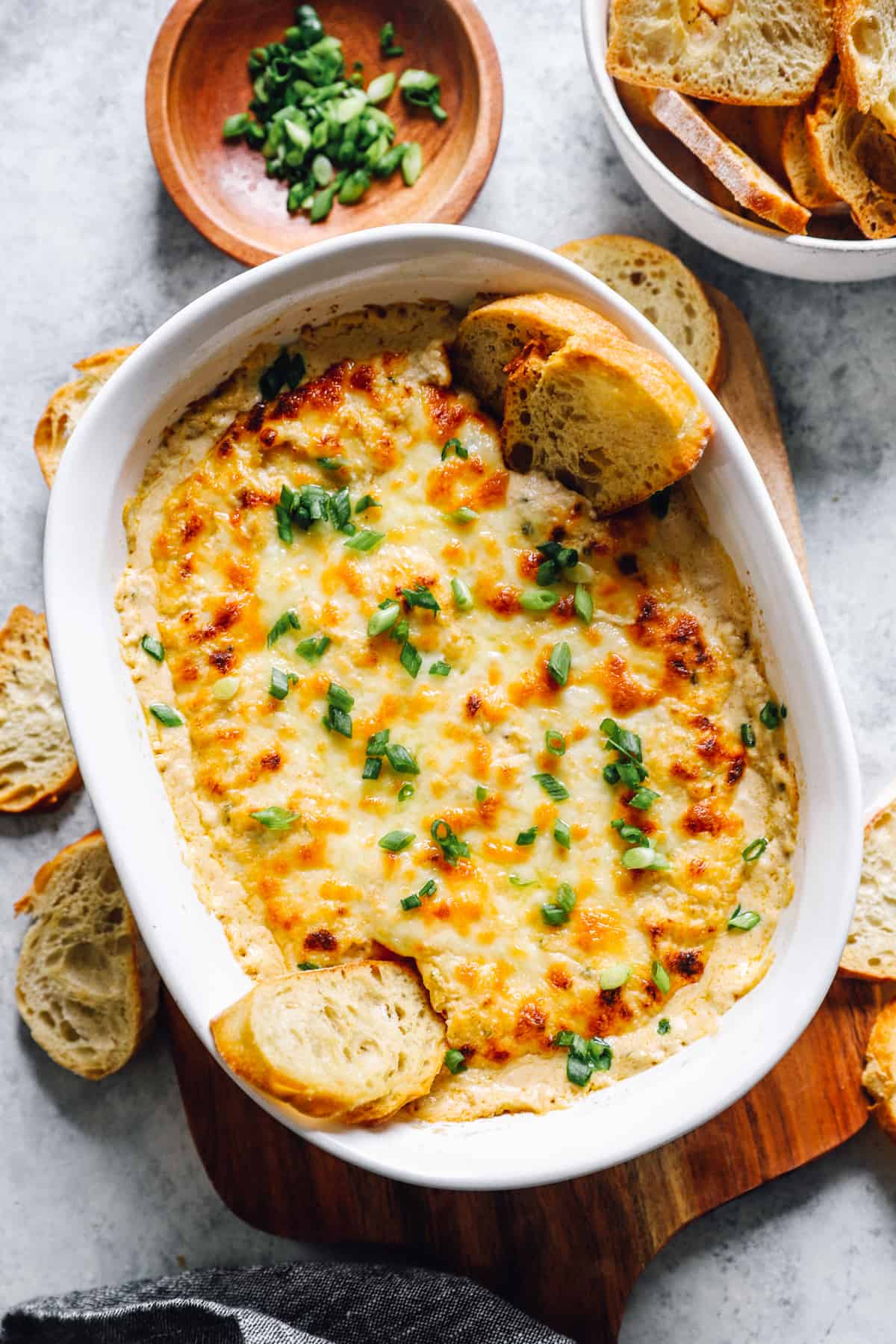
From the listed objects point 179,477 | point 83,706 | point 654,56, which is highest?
point 654,56

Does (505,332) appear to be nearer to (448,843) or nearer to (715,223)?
(715,223)

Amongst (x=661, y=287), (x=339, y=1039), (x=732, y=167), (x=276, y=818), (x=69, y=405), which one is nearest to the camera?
(x=339, y=1039)

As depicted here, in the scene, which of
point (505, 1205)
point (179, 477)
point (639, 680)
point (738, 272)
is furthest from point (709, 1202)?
point (738, 272)

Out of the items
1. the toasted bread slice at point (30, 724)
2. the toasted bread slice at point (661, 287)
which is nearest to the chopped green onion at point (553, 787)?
the toasted bread slice at point (661, 287)

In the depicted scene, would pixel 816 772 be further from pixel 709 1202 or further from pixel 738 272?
pixel 738 272

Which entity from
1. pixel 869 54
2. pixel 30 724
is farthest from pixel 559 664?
pixel 869 54

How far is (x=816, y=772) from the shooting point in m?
2.56

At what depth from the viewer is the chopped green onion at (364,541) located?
105 inches

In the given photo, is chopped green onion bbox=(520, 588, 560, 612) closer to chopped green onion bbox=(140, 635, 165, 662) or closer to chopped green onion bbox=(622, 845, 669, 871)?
chopped green onion bbox=(622, 845, 669, 871)

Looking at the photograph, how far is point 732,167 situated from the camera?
2.75m

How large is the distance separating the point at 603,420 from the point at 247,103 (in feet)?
4.89

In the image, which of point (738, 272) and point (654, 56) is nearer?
point (654, 56)

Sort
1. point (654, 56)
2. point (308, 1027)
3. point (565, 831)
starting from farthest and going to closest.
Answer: point (654, 56), point (565, 831), point (308, 1027)

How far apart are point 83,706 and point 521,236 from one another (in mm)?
1729
